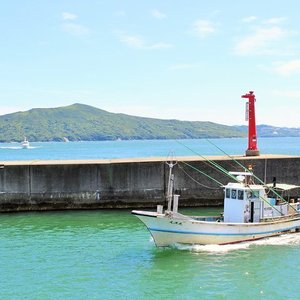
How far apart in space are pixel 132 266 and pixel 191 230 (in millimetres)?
2985

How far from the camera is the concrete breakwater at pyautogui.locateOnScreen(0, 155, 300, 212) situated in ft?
89.5

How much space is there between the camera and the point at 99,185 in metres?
27.8

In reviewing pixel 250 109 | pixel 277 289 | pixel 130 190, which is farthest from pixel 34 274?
pixel 250 109

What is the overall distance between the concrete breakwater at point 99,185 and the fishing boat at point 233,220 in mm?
5915

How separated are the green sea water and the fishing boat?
0.38 m

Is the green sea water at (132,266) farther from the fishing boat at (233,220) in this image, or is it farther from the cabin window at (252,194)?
the cabin window at (252,194)

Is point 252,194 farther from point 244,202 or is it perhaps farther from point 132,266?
point 132,266

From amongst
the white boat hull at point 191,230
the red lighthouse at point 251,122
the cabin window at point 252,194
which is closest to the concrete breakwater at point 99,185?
the red lighthouse at point 251,122

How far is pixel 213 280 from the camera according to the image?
50.5ft

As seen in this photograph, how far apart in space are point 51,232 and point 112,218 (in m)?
3.91

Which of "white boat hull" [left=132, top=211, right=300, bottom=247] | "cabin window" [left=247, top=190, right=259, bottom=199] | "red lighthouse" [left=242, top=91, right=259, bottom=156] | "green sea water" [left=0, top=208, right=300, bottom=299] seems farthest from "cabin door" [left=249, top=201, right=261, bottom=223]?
"red lighthouse" [left=242, top=91, right=259, bottom=156]

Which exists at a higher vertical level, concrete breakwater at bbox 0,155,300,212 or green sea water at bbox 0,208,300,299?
concrete breakwater at bbox 0,155,300,212

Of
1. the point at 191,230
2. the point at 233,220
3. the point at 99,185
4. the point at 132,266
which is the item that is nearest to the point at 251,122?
the point at 99,185

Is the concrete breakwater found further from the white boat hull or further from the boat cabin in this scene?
the white boat hull
